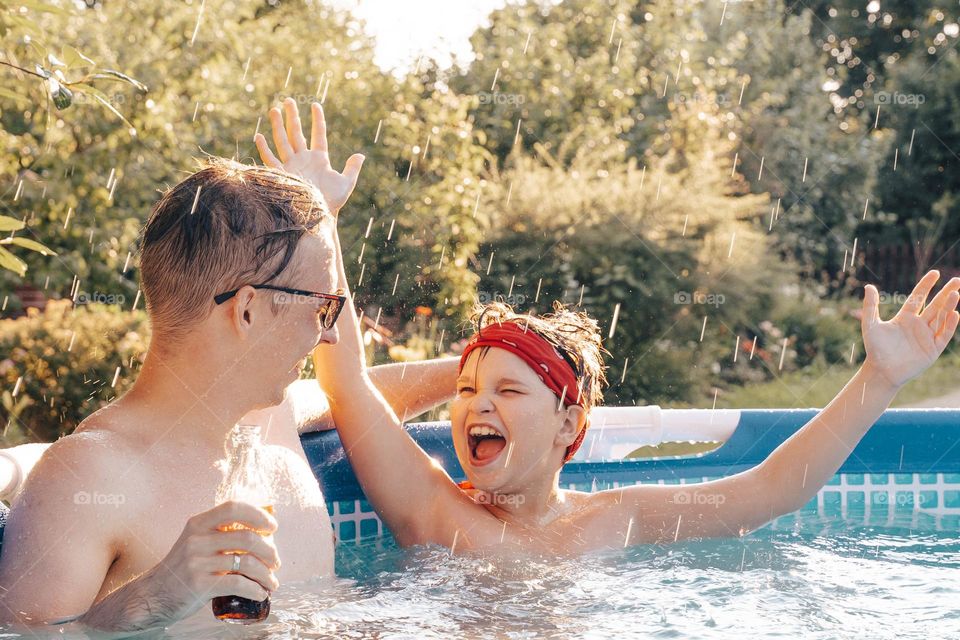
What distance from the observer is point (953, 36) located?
74.3 feet

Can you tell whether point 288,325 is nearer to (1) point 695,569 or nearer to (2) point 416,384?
(2) point 416,384

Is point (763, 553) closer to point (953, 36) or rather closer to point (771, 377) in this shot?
point (771, 377)

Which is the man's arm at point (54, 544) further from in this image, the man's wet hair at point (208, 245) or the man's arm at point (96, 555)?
the man's wet hair at point (208, 245)

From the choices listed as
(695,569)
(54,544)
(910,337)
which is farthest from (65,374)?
(910,337)

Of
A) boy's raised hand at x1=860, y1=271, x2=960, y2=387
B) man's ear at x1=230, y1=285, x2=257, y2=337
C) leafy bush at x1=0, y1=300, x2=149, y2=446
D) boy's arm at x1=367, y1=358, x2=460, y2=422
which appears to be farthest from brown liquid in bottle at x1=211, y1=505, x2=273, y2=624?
leafy bush at x1=0, y1=300, x2=149, y2=446

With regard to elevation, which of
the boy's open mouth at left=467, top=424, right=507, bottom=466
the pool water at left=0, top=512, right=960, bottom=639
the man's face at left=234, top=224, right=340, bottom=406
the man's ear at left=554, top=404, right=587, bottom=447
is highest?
the man's face at left=234, top=224, right=340, bottom=406

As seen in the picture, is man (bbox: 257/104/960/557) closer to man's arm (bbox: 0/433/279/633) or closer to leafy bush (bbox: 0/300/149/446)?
man's arm (bbox: 0/433/279/633)

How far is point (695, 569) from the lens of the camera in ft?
11.0

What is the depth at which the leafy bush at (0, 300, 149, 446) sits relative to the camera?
22.0ft

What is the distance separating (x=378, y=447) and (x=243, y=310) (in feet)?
3.48

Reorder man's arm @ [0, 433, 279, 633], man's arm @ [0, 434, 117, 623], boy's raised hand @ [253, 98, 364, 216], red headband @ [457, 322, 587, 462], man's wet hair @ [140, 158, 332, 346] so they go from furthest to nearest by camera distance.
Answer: red headband @ [457, 322, 587, 462]
boy's raised hand @ [253, 98, 364, 216]
man's wet hair @ [140, 158, 332, 346]
man's arm @ [0, 434, 117, 623]
man's arm @ [0, 433, 279, 633]

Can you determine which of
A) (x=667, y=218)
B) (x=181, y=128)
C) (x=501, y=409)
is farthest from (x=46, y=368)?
(x=667, y=218)

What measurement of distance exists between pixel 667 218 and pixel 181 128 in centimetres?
454

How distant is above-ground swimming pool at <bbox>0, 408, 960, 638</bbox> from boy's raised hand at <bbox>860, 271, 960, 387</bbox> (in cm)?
67
